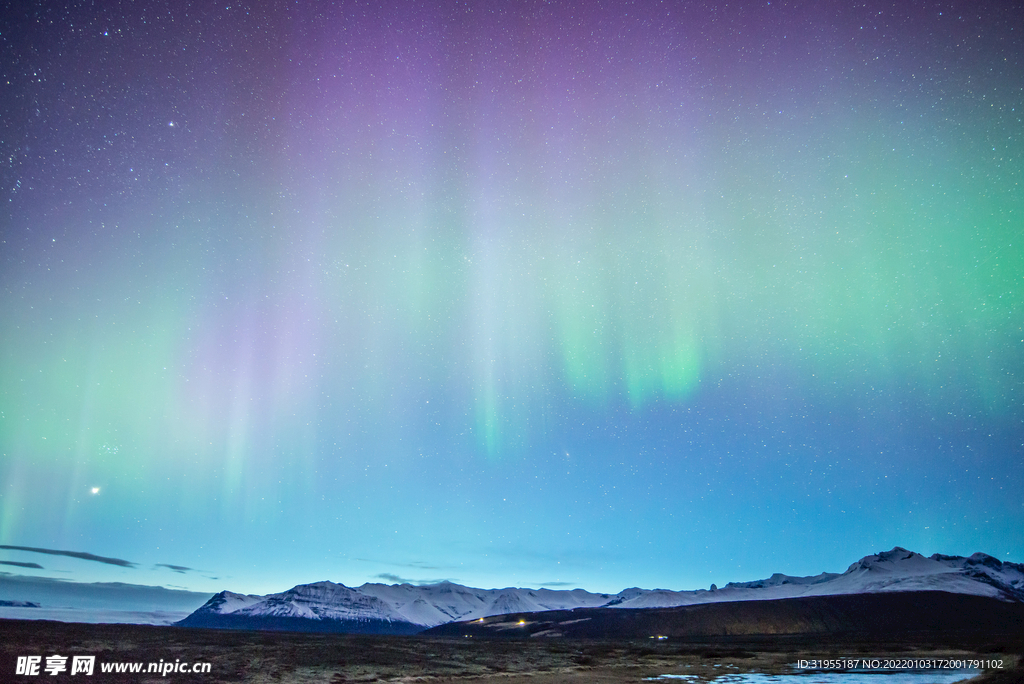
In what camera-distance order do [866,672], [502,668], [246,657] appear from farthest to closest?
[246,657] → [502,668] → [866,672]

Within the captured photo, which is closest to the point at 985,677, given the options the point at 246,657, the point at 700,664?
the point at 700,664

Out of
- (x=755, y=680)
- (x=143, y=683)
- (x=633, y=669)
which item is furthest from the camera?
(x=633, y=669)

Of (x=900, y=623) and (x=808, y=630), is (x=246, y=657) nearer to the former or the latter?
(x=808, y=630)

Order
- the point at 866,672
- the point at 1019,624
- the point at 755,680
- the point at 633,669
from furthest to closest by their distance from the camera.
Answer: the point at 1019,624 → the point at 633,669 → the point at 866,672 → the point at 755,680

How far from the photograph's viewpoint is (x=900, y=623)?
186 meters

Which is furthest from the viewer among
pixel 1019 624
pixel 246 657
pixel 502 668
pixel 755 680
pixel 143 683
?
pixel 1019 624

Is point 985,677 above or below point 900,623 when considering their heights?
above

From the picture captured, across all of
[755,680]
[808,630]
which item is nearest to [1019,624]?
[808,630]

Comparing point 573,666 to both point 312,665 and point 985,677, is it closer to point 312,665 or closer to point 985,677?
point 312,665

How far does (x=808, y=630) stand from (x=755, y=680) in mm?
181981

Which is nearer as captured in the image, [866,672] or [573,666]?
[866,672]

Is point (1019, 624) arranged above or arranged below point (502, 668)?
below

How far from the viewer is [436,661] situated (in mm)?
57281

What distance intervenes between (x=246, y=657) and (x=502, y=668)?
2560cm
